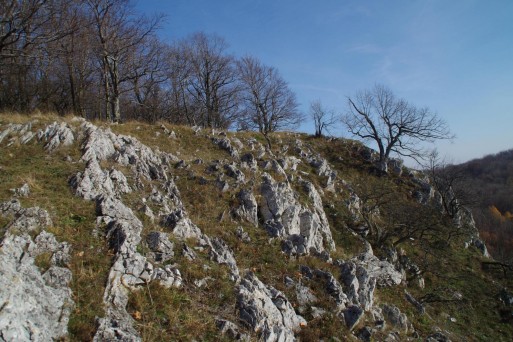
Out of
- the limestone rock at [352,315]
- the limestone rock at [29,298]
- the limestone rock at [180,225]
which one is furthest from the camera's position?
the limestone rock at [180,225]

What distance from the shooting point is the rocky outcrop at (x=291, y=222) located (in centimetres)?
1291

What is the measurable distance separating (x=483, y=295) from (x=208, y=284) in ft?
55.7

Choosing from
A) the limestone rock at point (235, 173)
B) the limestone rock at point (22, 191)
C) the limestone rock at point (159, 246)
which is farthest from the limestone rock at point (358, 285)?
the limestone rock at point (22, 191)

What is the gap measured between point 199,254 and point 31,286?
4329mm

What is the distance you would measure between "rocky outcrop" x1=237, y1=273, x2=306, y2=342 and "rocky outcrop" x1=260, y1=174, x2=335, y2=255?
3.15 meters

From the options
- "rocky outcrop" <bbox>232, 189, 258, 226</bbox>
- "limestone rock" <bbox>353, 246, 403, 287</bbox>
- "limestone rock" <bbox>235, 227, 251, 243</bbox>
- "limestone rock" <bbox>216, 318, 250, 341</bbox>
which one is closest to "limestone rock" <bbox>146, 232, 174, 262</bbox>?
"limestone rock" <bbox>216, 318, 250, 341</bbox>

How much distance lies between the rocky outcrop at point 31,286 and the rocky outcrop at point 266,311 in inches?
154

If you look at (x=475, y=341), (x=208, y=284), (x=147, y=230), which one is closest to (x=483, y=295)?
(x=475, y=341)

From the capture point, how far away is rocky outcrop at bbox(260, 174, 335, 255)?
12914 millimetres

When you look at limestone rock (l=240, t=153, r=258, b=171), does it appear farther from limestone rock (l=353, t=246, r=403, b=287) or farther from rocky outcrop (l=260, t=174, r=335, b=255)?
limestone rock (l=353, t=246, r=403, b=287)

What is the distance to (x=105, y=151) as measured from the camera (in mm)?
12648

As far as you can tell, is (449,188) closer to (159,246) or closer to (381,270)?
(381,270)

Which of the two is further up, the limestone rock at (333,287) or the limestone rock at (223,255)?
the limestone rock at (223,255)

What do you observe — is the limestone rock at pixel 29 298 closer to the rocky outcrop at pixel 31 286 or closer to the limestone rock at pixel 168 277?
the rocky outcrop at pixel 31 286
